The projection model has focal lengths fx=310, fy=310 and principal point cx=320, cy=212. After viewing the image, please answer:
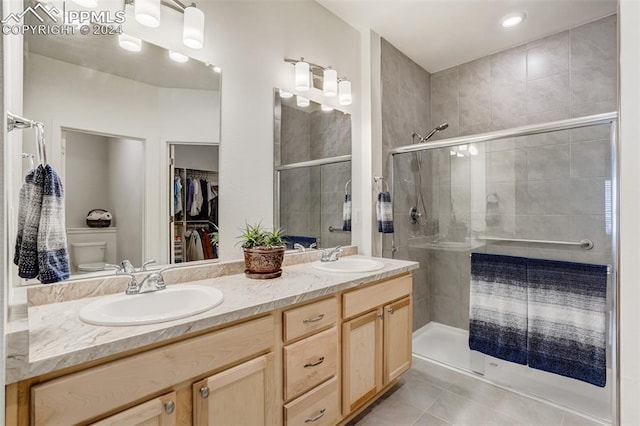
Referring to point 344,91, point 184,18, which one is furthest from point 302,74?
point 184,18

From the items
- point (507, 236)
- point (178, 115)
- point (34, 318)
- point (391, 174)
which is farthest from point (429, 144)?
point (34, 318)

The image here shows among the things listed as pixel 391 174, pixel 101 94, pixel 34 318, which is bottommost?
pixel 34 318

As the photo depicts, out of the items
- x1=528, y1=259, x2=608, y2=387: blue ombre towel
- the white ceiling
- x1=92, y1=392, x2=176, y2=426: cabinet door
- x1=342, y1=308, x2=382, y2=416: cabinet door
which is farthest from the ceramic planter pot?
the white ceiling

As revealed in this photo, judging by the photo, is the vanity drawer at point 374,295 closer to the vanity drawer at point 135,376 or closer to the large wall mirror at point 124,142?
the vanity drawer at point 135,376

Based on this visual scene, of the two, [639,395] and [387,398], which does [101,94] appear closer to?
[639,395]

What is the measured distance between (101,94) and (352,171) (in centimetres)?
170

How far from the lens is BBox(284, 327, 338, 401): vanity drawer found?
4.36 ft

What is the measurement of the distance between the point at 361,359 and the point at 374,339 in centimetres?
14

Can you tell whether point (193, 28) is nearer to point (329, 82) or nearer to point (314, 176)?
point (329, 82)

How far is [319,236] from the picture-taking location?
2266mm

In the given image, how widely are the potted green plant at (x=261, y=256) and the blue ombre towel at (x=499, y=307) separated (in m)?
1.56

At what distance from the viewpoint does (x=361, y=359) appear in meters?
1.71

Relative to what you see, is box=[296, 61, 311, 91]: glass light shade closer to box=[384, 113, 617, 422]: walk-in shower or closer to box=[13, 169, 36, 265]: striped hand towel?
box=[384, 113, 617, 422]: walk-in shower

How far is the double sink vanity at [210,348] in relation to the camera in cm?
81
